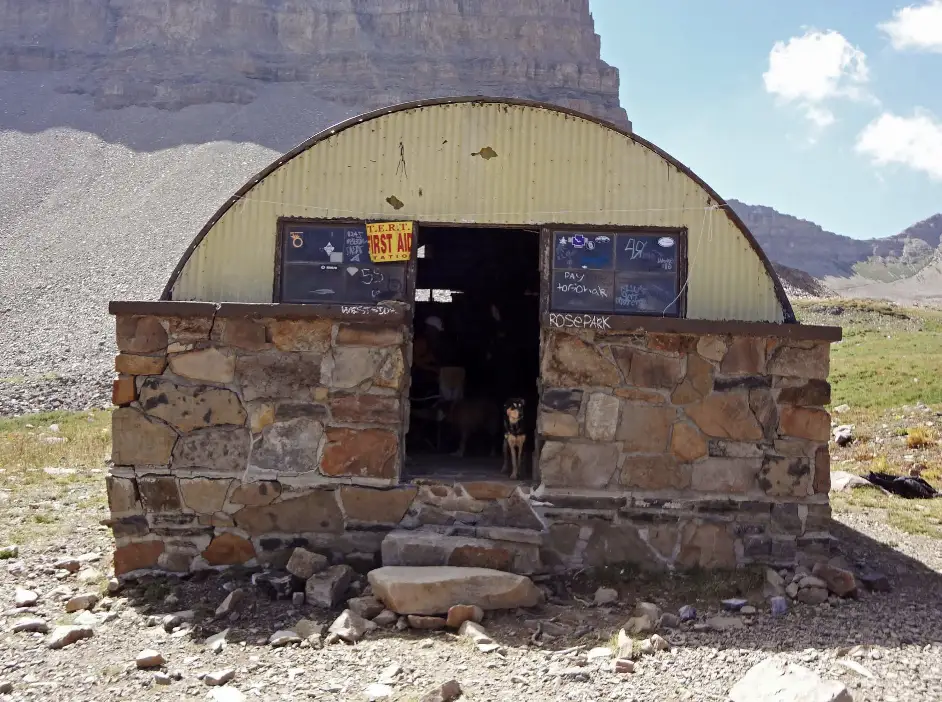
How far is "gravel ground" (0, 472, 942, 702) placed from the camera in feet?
16.0

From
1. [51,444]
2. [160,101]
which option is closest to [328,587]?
[51,444]

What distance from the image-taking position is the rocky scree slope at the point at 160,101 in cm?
3969

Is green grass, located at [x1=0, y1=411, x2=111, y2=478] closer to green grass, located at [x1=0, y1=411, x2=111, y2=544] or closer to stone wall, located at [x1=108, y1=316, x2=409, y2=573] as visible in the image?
green grass, located at [x1=0, y1=411, x2=111, y2=544]

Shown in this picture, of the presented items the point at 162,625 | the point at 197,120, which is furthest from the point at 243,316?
the point at 197,120

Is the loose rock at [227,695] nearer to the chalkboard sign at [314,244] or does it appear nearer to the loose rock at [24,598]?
the loose rock at [24,598]

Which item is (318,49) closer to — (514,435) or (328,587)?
(514,435)

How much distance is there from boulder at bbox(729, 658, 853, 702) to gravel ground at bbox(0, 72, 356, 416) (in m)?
25.5

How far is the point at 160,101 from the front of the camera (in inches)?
2714

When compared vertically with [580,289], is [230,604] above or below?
below

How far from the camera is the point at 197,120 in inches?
2586

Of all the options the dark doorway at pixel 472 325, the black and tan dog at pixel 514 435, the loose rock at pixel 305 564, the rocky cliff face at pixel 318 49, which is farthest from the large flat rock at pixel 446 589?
the rocky cliff face at pixel 318 49

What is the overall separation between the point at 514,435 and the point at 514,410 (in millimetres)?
281

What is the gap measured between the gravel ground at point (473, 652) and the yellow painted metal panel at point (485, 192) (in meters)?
2.73

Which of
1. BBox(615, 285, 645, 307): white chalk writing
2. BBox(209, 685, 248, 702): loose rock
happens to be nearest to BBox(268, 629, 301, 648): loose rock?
BBox(209, 685, 248, 702): loose rock
